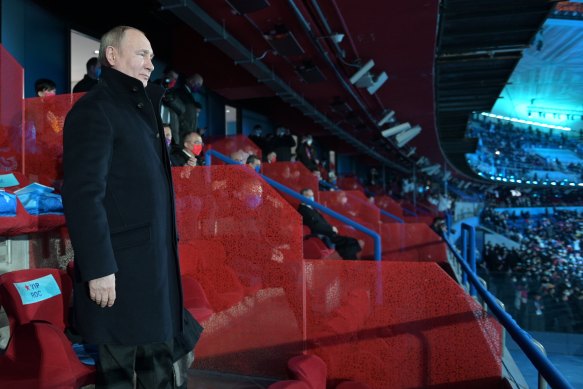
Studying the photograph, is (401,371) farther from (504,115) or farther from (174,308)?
(504,115)

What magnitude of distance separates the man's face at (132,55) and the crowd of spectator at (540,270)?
28.4 feet

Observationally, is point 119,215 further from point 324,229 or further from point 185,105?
point 324,229

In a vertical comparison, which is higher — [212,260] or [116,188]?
[116,188]

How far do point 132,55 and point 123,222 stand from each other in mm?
565

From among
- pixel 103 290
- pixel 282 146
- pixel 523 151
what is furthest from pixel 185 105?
pixel 523 151

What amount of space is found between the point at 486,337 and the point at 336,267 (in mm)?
967

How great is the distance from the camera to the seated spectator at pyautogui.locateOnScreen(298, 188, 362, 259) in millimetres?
6203

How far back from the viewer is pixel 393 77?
9039mm

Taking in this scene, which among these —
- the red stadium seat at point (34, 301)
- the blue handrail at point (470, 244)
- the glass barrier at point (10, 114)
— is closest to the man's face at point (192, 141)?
the glass barrier at point (10, 114)

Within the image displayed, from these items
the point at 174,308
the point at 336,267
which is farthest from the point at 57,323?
the point at 336,267

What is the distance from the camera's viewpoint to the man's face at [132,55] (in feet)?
5.09

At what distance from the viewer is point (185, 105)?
5.79 meters

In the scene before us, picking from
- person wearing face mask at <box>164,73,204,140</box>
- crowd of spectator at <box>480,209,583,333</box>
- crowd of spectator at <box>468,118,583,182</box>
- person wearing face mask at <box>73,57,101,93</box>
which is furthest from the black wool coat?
crowd of spectator at <box>468,118,583,182</box>

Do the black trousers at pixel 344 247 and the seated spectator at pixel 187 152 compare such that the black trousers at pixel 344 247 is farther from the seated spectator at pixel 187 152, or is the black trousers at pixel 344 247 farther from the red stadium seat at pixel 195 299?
the red stadium seat at pixel 195 299
